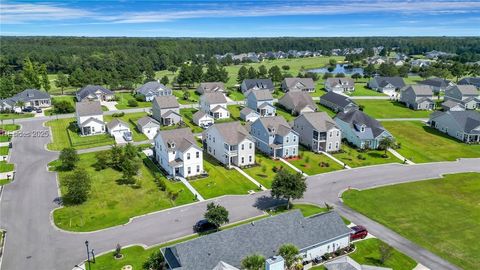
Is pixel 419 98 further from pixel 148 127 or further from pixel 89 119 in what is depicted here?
pixel 89 119

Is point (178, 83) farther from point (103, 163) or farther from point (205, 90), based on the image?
point (103, 163)

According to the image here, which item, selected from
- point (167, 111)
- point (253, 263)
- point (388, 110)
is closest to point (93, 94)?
point (167, 111)

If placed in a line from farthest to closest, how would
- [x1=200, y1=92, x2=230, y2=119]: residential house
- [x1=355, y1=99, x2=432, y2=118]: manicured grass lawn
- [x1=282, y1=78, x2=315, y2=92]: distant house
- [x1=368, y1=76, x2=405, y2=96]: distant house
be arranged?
1. [x1=368, y1=76, x2=405, y2=96]: distant house
2. [x1=282, y1=78, x2=315, y2=92]: distant house
3. [x1=355, y1=99, x2=432, y2=118]: manicured grass lawn
4. [x1=200, y1=92, x2=230, y2=119]: residential house

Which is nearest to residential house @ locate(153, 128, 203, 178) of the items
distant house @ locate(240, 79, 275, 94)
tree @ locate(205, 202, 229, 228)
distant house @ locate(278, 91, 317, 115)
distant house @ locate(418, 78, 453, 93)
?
tree @ locate(205, 202, 229, 228)

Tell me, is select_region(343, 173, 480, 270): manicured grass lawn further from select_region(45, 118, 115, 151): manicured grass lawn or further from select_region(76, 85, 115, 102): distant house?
select_region(76, 85, 115, 102): distant house

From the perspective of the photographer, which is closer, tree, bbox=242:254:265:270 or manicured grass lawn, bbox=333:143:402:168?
tree, bbox=242:254:265:270

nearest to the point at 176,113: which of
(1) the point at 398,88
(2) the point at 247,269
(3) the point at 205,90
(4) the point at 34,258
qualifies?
(3) the point at 205,90
